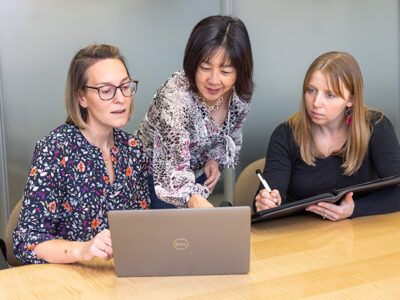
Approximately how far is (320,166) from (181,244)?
0.97 meters

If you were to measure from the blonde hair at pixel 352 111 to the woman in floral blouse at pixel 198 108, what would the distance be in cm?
28

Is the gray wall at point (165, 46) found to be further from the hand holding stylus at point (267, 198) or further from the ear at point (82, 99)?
the hand holding stylus at point (267, 198)

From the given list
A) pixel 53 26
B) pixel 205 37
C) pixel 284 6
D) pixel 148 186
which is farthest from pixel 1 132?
pixel 284 6

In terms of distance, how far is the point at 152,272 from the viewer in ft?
4.07

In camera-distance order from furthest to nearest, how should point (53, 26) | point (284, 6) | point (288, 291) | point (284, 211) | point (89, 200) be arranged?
point (284, 6) < point (53, 26) < point (89, 200) < point (284, 211) < point (288, 291)

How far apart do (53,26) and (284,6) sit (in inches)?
53.0

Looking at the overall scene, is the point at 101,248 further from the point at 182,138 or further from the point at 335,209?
the point at 335,209

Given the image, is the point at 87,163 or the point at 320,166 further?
the point at 320,166

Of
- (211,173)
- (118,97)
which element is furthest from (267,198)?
(118,97)

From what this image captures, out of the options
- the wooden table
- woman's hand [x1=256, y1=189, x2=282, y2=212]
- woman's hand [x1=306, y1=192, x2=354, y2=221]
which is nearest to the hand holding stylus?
woman's hand [x1=256, y1=189, x2=282, y2=212]

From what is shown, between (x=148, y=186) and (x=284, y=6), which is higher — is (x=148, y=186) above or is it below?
below

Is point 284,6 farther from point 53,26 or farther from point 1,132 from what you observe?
point 1,132

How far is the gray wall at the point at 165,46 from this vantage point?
2443 millimetres

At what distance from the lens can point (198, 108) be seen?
6.20 feet
